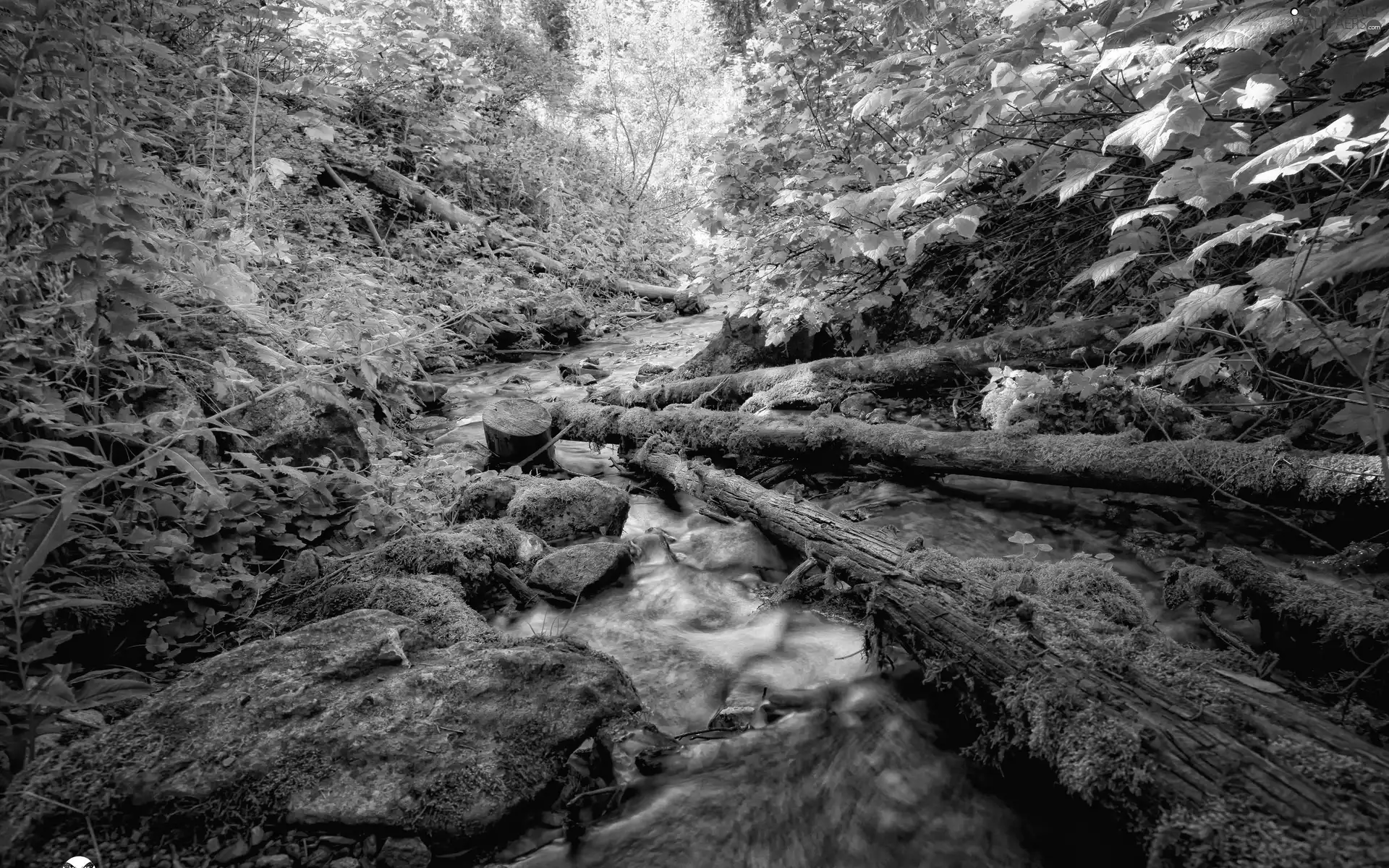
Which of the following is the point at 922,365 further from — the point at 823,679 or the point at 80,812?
the point at 80,812

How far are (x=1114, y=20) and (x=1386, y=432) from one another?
2070mm

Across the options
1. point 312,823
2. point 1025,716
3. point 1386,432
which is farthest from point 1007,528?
point 312,823

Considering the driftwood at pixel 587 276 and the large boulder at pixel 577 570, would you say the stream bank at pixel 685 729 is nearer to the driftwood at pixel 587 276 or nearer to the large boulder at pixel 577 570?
the large boulder at pixel 577 570

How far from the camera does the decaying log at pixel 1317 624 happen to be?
2029 millimetres

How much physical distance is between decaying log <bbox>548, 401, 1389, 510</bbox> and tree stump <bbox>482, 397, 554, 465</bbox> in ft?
1.81

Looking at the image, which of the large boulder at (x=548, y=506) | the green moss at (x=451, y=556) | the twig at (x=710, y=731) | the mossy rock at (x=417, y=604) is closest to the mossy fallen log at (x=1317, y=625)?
the twig at (x=710, y=731)

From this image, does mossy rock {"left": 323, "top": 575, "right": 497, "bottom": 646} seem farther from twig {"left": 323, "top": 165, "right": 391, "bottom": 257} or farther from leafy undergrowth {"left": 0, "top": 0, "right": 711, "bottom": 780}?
twig {"left": 323, "top": 165, "right": 391, "bottom": 257}

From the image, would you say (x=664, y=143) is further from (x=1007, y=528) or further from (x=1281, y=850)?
(x=1281, y=850)

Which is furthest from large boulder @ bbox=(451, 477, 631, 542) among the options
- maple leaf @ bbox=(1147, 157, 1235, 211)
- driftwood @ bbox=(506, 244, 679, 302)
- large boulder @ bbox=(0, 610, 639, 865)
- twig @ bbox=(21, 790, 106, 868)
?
driftwood @ bbox=(506, 244, 679, 302)

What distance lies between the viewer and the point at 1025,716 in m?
2.09

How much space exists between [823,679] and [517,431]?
3521mm

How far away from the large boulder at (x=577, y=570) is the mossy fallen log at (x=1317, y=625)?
3007mm

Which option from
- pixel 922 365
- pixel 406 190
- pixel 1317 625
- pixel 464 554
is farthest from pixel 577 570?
pixel 406 190

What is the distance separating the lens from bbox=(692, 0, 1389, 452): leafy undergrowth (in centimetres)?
193
